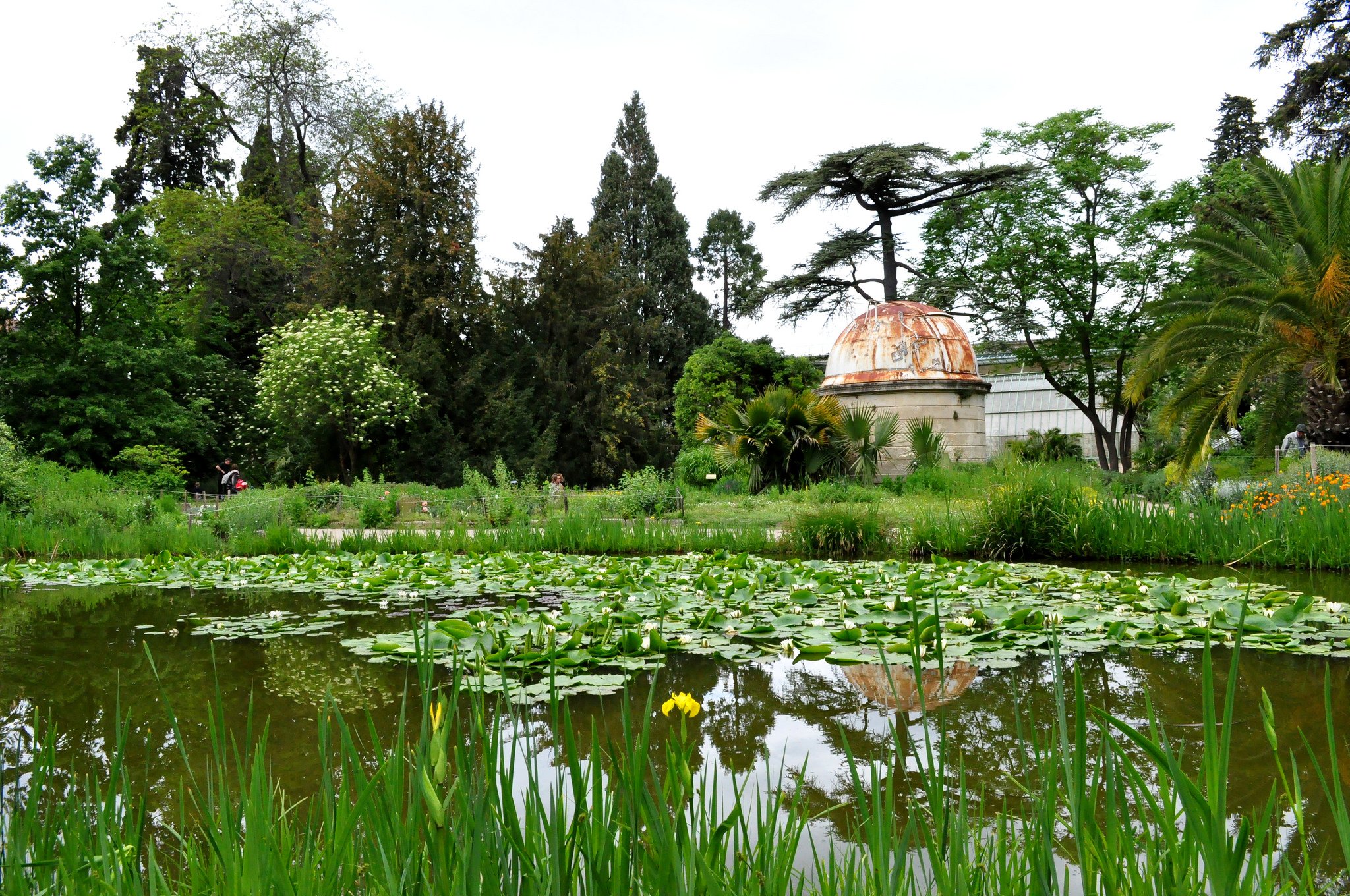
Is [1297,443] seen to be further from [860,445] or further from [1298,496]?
[1298,496]

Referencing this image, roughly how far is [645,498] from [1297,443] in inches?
478

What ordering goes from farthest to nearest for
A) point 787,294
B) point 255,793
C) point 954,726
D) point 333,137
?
point 333,137 < point 787,294 < point 954,726 < point 255,793

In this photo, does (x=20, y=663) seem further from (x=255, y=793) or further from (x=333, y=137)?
(x=333, y=137)

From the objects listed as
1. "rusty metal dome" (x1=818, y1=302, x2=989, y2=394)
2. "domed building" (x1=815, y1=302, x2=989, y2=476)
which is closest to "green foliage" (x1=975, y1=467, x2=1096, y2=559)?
"domed building" (x1=815, y1=302, x2=989, y2=476)

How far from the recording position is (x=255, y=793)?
1.37 meters

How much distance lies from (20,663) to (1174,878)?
5067 millimetres

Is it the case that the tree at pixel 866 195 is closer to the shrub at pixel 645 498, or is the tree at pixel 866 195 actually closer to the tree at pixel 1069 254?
the tree at pixel 1069 254

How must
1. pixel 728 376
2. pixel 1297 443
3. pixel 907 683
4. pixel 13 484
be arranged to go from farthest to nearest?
pixel 728 376, pixel 1297 443, pixel 13 484, pixel 907 683

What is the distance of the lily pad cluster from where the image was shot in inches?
160

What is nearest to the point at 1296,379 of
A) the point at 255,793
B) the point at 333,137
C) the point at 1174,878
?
the point at 1174,878

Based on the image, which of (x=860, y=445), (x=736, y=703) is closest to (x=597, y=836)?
(x=736, y=703)

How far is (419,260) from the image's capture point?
25.8 m

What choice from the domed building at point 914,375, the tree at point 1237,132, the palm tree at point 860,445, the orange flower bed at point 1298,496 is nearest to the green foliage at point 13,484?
the palm tree at point 860,445

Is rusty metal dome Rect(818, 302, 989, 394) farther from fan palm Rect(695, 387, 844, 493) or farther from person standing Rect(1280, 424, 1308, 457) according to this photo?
person standing Rect(1280, 424, 1308, 457)
